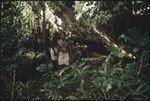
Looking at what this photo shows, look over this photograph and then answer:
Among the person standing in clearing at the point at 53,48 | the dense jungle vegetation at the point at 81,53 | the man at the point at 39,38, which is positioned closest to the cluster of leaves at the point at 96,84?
the dense jungle vegetation at the point at 81,53

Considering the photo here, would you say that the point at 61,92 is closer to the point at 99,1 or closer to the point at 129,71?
the point at 129,71

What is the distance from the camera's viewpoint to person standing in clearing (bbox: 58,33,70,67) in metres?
6.89

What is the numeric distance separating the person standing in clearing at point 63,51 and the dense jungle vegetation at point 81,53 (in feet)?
0.39

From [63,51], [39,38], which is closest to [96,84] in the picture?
[63,51]

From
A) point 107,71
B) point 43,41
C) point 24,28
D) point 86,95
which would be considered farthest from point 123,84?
point 24,28

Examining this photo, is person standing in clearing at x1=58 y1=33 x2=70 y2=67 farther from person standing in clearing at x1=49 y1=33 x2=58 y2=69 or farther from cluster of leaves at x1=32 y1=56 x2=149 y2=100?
cluster of leaves at x1=32 y1=56 x2=149 y2=100

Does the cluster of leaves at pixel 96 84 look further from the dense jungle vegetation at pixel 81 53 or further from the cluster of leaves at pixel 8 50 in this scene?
the cluster of leaves at pixel 8 50

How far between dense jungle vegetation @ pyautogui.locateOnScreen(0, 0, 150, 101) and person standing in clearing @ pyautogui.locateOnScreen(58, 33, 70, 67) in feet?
0.39

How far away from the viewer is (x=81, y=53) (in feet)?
22.9

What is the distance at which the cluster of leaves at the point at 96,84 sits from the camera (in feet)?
16.3

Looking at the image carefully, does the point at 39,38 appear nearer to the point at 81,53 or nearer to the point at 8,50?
the point at 81,53

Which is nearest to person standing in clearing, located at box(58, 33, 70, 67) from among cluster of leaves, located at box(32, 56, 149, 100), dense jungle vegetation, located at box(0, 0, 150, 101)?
dense jungle vegetation, located at box(0, 0, 150, 101)

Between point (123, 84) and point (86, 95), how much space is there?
69cm

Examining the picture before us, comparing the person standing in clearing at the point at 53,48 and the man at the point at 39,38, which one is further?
the man at the point at 39,38
